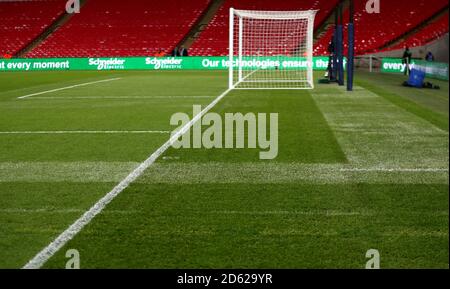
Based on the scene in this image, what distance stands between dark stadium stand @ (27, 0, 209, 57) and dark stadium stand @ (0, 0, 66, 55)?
108cm

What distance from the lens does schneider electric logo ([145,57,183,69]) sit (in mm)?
36750

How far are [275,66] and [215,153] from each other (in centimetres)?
2442

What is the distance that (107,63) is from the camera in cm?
3734

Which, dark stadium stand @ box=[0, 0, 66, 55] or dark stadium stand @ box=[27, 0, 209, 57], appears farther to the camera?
dark stadium stand @ box=[0, 0, 66, 55]

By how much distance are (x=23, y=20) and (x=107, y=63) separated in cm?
800

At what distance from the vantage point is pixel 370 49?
36719 mm

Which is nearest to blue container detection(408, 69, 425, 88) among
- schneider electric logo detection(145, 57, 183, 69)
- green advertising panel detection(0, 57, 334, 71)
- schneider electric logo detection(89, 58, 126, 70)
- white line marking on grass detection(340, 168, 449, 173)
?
white line marking on grass detection(340, 168, 449, 173)

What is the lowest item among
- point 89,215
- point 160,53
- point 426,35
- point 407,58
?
point 89,215

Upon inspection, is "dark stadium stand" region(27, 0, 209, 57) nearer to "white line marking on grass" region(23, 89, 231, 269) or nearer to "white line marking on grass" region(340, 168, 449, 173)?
"white line marking on grass" region(23, 89, 231, 269)

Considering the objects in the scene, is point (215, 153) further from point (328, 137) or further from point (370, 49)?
point (370, 49)

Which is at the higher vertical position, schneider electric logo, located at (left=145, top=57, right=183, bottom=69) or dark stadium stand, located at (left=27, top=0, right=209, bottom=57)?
dark stadium stand, located at (left=27, top=0, right=209, bottom=57)

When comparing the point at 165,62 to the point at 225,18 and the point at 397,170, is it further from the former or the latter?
the point at 397,170

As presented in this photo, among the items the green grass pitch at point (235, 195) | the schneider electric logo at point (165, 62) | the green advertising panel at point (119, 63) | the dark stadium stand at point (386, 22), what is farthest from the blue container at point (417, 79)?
the schneider electric logo at point (165, 62)

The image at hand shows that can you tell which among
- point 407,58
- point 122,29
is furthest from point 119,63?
point 407,58
